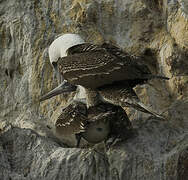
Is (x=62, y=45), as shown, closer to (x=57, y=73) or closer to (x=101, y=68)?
(x=57, y=73)

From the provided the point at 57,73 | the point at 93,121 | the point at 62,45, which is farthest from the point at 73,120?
the point at 57,73

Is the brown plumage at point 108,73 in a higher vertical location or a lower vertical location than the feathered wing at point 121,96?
higher

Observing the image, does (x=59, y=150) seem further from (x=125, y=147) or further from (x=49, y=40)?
(x=49, y=40)

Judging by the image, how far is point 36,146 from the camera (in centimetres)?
488

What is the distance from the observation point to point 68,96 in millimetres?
5863

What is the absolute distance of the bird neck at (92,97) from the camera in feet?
15.9

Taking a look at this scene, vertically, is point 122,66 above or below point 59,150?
above

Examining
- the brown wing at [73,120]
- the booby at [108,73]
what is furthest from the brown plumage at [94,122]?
the booby at [108,73]

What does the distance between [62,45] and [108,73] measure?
0.81 metres

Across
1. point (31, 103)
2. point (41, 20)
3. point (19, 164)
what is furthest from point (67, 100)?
point (19, 164)

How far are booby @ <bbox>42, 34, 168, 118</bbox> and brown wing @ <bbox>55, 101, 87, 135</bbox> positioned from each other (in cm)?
20

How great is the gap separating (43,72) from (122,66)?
1443 millimetres

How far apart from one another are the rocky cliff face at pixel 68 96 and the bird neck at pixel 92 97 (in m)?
0.40

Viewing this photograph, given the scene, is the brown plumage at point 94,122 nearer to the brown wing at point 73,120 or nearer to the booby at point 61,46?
the brown wing at point 73,120
